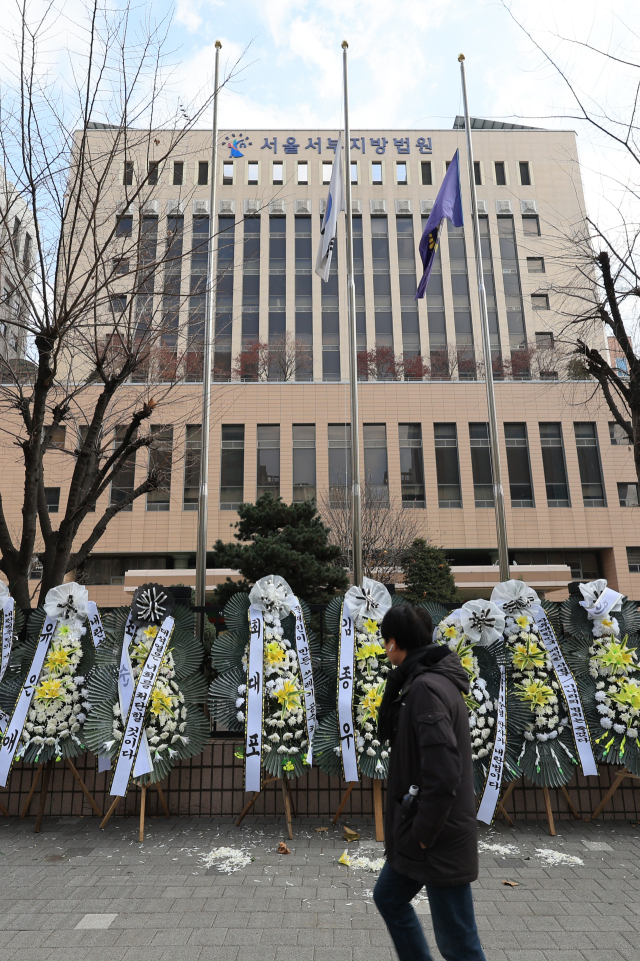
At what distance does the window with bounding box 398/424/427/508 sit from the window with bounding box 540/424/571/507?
6.81 m

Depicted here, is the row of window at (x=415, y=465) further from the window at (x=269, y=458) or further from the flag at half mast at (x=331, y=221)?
the flag at half mast at (x=331, y=221)

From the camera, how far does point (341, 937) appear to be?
137 inches

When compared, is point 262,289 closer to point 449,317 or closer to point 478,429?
point 449,317

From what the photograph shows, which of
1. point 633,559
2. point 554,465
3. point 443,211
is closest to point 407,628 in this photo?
point 443,211

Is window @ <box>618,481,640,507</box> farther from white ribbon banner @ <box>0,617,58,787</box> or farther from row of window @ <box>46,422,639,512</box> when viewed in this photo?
white ribbon banner @ <box>0,617,58,787</box>

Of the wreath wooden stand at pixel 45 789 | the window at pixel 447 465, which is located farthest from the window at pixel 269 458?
the wreath wooden stand at pixel 45 789

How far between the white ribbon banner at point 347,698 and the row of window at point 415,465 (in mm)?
26954

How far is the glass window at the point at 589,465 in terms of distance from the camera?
34.1 metres

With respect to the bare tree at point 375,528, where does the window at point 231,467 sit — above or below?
above

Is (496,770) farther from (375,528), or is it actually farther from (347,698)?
(375,528)

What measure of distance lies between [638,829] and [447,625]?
2383 mm

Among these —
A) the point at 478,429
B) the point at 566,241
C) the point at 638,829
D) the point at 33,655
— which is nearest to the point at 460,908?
the point at 638,829

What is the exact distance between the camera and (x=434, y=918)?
7.91 feet

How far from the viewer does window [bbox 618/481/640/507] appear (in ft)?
112
